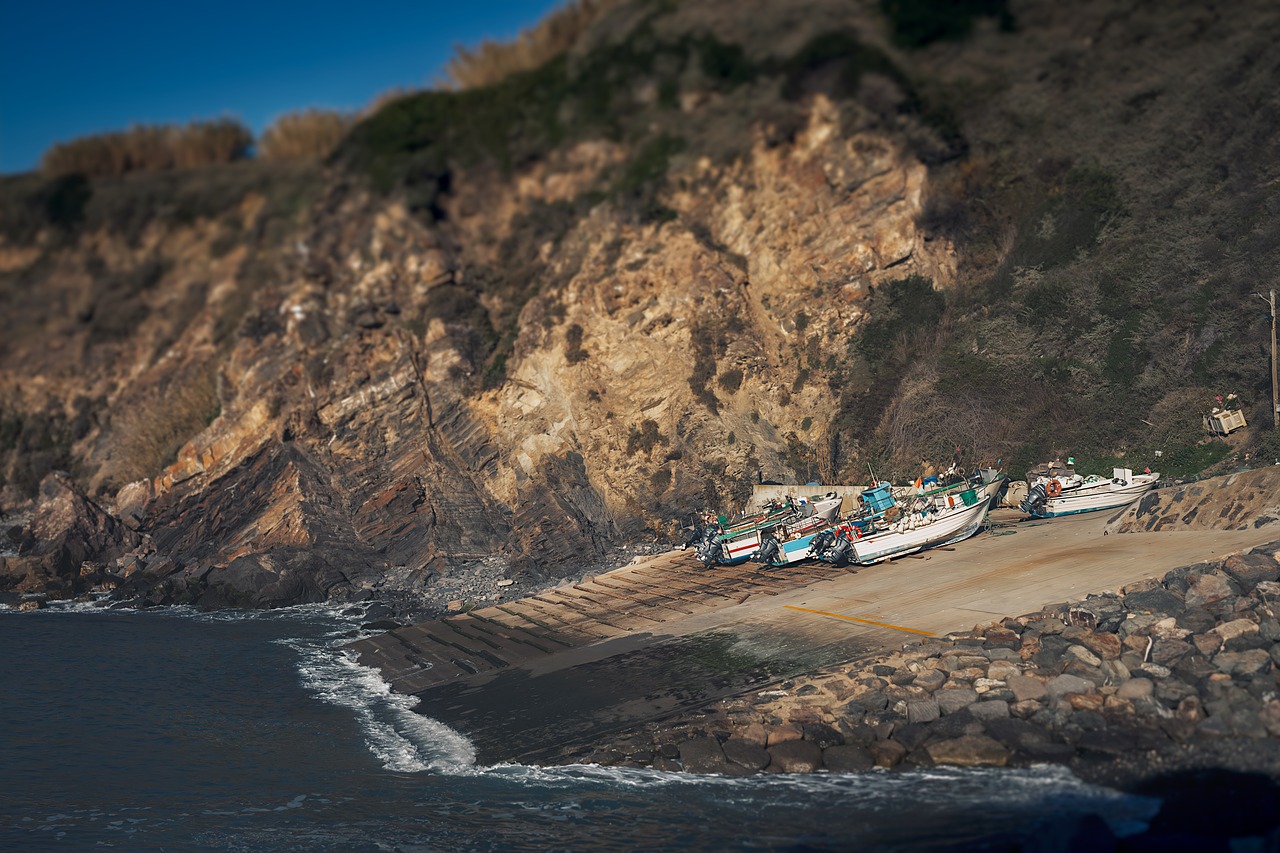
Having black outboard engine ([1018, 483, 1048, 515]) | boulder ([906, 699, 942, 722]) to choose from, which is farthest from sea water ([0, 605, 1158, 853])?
black outboard engine ([1018, 483, 1048, 515])

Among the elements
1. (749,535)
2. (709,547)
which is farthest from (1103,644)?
(709,547)

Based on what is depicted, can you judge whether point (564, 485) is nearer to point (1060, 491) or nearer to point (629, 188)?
point (629, 188)

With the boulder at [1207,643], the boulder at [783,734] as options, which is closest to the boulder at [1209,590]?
the boulder at [1207,643]

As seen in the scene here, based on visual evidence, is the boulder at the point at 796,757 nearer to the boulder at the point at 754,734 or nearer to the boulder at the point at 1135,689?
the boulder at the point at 754,734

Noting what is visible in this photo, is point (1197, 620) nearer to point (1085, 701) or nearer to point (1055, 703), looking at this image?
point (1085, 701)

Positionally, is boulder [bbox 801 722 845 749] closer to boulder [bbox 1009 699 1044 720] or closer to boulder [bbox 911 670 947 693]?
boulder [bbox 911 670 947 693]

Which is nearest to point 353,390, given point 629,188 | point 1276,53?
point 629,188
